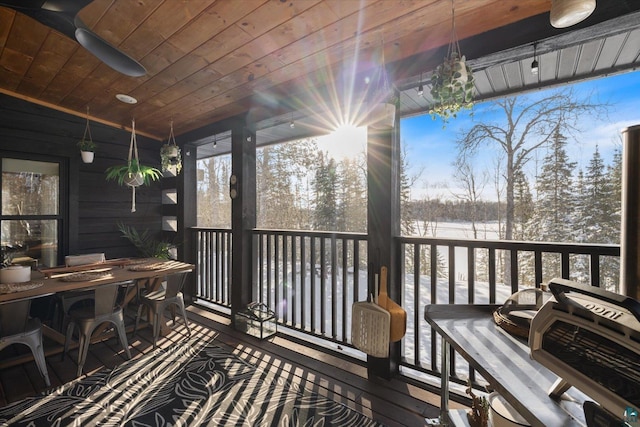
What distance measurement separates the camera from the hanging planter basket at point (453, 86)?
58.7 inches

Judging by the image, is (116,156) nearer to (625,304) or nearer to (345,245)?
(345,245)

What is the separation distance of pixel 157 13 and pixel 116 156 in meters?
2.97

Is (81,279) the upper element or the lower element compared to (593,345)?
lower

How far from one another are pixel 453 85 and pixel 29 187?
448cm

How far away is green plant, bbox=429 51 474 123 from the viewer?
4.89ft

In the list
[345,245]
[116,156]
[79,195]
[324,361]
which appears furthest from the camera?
[116,156]

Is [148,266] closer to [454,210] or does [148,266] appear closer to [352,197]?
[352,197]

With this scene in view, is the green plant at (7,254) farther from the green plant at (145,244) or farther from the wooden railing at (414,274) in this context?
the wooden railing at (414,274)

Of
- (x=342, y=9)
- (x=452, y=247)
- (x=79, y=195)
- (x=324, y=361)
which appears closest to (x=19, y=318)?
(x=79, y=195)

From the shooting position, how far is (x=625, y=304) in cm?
65

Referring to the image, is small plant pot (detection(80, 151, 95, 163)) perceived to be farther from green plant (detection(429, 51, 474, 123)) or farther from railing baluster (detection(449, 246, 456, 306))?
railing baluster (detection(449, 246, 456, 306))

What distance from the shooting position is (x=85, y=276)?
2.44 metres

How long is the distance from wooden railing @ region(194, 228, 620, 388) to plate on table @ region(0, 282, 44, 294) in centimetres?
186

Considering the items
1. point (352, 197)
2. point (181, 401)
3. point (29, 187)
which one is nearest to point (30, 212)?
point (29, 187)
